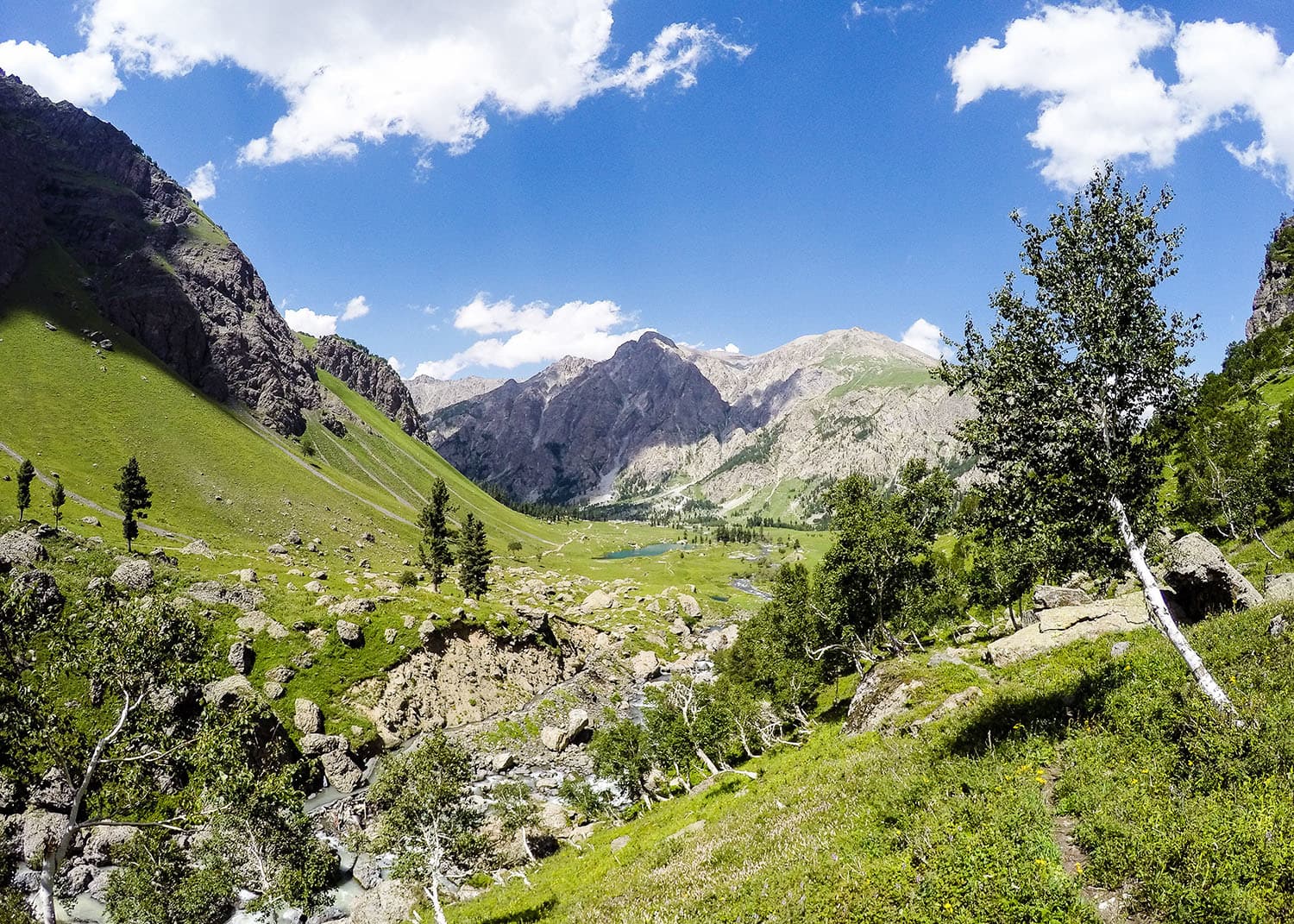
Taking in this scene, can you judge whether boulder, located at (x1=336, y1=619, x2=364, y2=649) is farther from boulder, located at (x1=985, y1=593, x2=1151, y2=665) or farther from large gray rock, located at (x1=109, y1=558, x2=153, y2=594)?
boulder, located at (x1=985, y1=593, x2=1151, y2=665)

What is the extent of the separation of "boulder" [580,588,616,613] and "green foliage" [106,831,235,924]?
346 feet

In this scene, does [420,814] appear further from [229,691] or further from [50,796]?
[229,691]

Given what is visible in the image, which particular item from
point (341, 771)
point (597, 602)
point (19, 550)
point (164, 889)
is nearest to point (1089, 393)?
point (164, 889)

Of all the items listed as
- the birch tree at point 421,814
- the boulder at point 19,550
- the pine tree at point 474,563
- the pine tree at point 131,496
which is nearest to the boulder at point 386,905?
the birch tree at point 421,814

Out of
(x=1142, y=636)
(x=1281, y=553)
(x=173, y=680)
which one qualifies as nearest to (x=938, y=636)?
(x=1281, y=553)

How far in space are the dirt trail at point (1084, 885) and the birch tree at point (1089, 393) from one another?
333 inches

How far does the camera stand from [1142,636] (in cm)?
2608

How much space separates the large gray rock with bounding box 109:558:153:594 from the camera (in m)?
71.2

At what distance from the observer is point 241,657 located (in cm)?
6881

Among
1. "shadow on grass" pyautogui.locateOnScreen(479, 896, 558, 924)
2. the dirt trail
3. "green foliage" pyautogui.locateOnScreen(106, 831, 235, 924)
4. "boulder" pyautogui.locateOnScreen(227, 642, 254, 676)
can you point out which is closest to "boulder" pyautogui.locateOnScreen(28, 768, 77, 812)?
"green foliage" pyautogui.locateOnScreen(106, 831, 235, 924)

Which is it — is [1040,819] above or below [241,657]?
below

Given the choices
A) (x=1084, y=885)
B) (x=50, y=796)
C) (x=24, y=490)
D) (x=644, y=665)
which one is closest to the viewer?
(x=1084, y=885)

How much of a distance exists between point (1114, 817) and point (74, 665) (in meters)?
31.7

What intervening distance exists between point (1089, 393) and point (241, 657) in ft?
280
